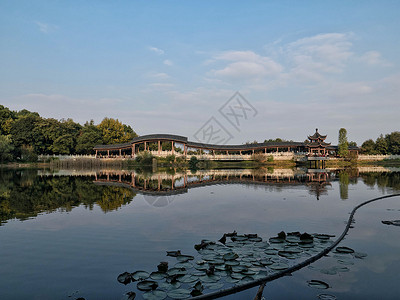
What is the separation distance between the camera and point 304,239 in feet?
18.8

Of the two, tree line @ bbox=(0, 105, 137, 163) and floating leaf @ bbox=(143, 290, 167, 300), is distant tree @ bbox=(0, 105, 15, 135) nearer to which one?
tree line @ bbox=(0, 105, 137, 163)

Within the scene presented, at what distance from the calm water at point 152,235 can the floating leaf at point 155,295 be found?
6.6 inches

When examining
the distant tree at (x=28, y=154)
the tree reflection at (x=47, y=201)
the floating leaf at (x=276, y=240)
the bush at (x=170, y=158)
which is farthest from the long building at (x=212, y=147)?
the floating leaf at (x=276, y=240)

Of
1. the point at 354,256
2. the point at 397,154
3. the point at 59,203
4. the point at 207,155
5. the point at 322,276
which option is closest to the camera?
the point at 322,276

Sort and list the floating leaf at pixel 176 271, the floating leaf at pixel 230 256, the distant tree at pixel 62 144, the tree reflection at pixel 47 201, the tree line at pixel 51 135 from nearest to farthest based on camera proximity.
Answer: the floating leaf at pixel 176 271
the floating leaf at pixel 230 256
the tree reflection at pixel 47 201
the tree line at pixel 51 135
the distant tree at pixel 62 144

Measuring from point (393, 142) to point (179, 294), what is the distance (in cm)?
6245

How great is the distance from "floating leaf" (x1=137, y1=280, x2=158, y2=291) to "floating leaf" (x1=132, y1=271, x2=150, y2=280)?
0.20m

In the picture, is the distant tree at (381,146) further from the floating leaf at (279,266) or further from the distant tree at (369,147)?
the floating leaf at (279,266)

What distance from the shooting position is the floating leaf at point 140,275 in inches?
166

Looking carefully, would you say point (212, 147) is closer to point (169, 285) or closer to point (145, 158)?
point (145, 158)

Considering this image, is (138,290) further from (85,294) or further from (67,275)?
(67,275)

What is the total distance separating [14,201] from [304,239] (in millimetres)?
11125

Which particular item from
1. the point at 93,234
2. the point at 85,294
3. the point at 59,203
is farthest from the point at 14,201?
the point at 85,294

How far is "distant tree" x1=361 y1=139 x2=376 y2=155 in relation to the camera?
55.3 meters
